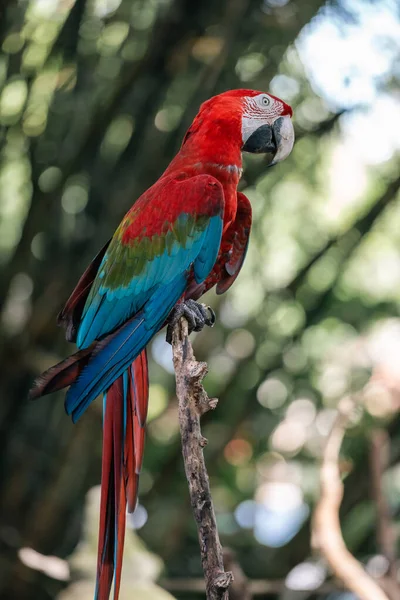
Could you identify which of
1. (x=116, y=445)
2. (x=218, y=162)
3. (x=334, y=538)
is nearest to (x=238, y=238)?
(x=218, y=162)

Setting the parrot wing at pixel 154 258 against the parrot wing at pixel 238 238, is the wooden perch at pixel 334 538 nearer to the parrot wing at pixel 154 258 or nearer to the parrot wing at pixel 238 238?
the parrot wing at pixel 238 238

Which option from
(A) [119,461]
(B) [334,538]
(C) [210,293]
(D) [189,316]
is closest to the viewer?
(A) [119,461]

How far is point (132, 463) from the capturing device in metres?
1.37

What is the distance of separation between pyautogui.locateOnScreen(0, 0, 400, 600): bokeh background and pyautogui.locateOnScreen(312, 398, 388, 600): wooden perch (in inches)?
11.8

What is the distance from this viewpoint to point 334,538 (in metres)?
2.21

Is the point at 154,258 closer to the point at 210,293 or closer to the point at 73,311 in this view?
the point at 73,311

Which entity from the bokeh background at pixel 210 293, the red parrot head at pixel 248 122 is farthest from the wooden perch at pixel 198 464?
the bokeh background at pixel 210 293

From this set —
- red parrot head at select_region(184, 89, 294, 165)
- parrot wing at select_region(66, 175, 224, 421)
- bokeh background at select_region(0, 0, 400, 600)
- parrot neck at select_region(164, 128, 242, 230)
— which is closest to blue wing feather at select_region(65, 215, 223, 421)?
parrot wing at select_region(66, 175, 224, 421)

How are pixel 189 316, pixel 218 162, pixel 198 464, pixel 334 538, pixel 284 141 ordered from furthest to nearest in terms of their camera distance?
pixel 334 538, pixel 284 141, pixel 218 162, pixel 189 316, pixel 198 464

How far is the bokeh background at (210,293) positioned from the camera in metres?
2.72

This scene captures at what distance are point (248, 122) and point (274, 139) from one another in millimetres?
78

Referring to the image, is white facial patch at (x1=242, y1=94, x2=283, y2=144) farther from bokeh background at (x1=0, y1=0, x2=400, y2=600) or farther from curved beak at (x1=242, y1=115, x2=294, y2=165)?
bokeh background at (x1=0, y1=0, x2=400, y2=600)

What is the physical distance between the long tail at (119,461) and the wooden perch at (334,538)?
1.01 metres

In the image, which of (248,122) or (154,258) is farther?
(248,122)
